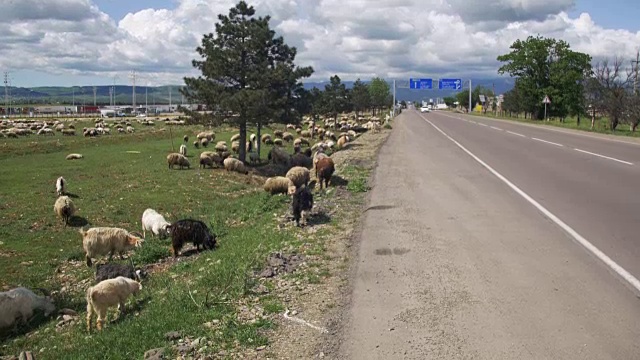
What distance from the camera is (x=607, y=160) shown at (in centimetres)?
2183

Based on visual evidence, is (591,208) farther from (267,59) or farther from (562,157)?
(267,59)

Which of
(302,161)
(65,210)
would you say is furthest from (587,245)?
(302,161)

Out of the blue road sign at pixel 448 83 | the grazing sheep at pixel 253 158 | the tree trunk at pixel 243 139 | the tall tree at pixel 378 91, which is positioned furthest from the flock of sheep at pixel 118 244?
the tall tree at pixel 378 91

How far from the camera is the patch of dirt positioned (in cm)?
599

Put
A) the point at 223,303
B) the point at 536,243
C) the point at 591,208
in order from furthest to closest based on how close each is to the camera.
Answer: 1. the point at 591,208
2. the point at 536,243
3. the point at 223,303

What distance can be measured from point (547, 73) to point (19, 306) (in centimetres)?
8193

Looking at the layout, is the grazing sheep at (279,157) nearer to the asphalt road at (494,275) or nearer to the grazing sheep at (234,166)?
the grazing sheep at (234,166)

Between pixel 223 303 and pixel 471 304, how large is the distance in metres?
3.18

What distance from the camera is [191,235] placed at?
544 inches

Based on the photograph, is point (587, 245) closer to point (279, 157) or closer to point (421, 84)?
point (279, 157)

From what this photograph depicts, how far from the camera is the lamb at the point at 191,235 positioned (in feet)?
45.3

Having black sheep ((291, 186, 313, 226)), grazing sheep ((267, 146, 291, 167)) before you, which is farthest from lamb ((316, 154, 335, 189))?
grazing sheep ((267, 146, 291, 167))

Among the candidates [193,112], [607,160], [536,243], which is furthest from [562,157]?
[193,112]

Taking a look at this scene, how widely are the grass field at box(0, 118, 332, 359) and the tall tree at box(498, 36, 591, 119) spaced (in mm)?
59134
